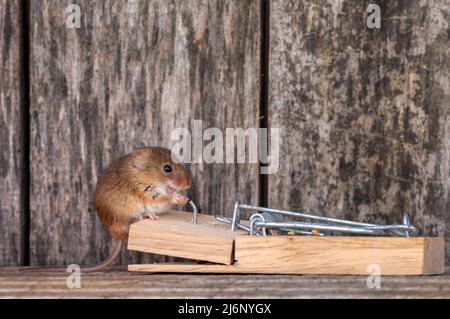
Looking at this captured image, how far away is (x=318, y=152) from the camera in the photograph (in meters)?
3.62

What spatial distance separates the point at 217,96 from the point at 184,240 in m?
0.80

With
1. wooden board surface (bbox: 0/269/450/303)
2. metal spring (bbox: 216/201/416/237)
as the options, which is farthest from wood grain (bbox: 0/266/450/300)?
metal spring (bbox: 216/201/416/237)

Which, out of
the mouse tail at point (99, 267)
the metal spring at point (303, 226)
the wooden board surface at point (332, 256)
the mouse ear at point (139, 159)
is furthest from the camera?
the mouse ear at point (139, 159)

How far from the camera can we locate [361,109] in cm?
362

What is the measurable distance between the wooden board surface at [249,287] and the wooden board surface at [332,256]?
24 mm

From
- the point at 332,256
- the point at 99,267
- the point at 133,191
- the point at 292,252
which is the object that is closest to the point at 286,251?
the point at 292,252

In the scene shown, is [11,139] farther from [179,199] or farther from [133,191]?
[179,199]

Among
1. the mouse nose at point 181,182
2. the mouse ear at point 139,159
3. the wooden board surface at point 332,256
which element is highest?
the mouse ear at point 139,159

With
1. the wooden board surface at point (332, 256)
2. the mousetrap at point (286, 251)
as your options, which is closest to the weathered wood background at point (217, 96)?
the mousetrap at point (286, 251)

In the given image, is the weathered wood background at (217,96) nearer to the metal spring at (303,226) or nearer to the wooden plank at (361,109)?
the wooden plank at (361,109)

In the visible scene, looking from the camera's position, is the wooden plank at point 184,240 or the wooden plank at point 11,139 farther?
the wooden plank at point 11,139

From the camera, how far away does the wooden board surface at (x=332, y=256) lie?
2854mm

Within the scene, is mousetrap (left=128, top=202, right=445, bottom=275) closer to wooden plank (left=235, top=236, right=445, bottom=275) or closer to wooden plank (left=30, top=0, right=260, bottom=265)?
wooden plank (left=235, top=236, right=445, bottom=275)
